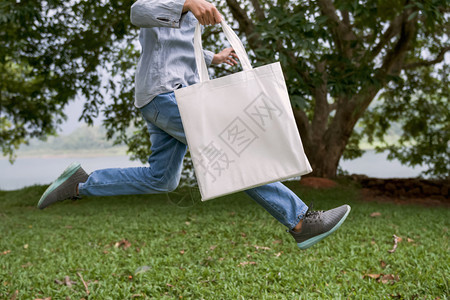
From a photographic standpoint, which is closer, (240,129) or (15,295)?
(240,129)

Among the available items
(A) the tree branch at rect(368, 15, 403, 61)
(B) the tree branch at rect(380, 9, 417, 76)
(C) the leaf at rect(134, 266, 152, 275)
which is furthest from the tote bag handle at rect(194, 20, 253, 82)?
(A) the tree branch at rect(368, 15, 403, 61)

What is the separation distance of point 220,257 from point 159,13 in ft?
9.95

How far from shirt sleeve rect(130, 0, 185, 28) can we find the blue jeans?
0.33 meters

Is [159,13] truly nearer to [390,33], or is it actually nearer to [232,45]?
[232,45]

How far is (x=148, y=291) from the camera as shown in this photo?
3723 millimetres

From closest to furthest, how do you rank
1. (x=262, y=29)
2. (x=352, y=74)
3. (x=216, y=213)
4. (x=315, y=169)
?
1. (x=262, y=29)
2. (x=352, y=74)
3. (x=216, y=213)
4. (x=315, y=169)

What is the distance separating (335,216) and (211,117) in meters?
0.89

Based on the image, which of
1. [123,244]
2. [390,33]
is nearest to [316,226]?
[123,244]

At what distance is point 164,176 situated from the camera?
7.89 ft

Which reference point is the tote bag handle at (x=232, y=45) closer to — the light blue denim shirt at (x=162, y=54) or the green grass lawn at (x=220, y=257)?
the light blue denim shirt at (x=162, y=54)

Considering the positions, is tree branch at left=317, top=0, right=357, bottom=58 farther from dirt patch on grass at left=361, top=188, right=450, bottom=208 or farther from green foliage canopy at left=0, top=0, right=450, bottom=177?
dirt patch on grass at left=361, top=188, right=450, bottom=208

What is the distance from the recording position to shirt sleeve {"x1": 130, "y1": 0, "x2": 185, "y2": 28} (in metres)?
2.01

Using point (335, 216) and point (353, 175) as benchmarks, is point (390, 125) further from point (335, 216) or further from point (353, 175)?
point (335, 216)

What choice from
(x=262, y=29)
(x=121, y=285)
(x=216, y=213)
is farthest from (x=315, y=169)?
(x=121, y=285)
